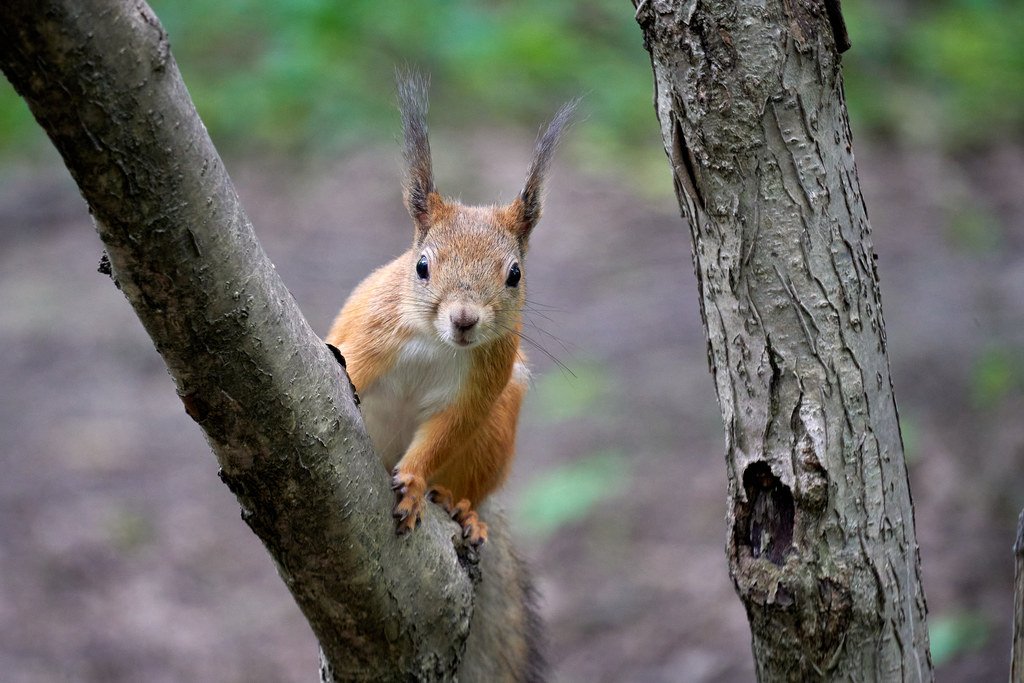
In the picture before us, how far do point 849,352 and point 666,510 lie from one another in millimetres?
2425

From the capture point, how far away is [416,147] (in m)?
2.35

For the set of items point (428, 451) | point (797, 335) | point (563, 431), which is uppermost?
point (563, 431)

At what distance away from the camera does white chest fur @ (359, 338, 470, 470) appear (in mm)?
2395

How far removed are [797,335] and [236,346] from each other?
90 centimetres

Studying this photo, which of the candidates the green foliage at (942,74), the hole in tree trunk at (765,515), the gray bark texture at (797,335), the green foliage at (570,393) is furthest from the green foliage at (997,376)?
the green foliage at (942,74)

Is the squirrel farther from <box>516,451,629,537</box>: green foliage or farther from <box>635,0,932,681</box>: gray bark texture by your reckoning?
<box>516,451,629,537</box>: green foliage

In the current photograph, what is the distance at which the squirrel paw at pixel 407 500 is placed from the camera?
186cm

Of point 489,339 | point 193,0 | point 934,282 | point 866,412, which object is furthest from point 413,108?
point 193,0

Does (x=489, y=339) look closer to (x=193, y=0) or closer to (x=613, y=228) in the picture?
(x=613, y=228)

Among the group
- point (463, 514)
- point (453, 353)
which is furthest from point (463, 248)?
point (463, 514)

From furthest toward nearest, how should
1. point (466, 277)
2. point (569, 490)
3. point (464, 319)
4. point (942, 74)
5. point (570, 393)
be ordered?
point (942, 74) < point (570, 393) < point (569, 490) < point (466, 277) < point (464, 319)

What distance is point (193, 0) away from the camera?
22.6 ft

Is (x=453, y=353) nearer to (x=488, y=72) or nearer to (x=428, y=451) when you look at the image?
(x=428, y=451)

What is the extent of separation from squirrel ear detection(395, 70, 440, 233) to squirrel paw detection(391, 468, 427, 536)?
0.64 meters
